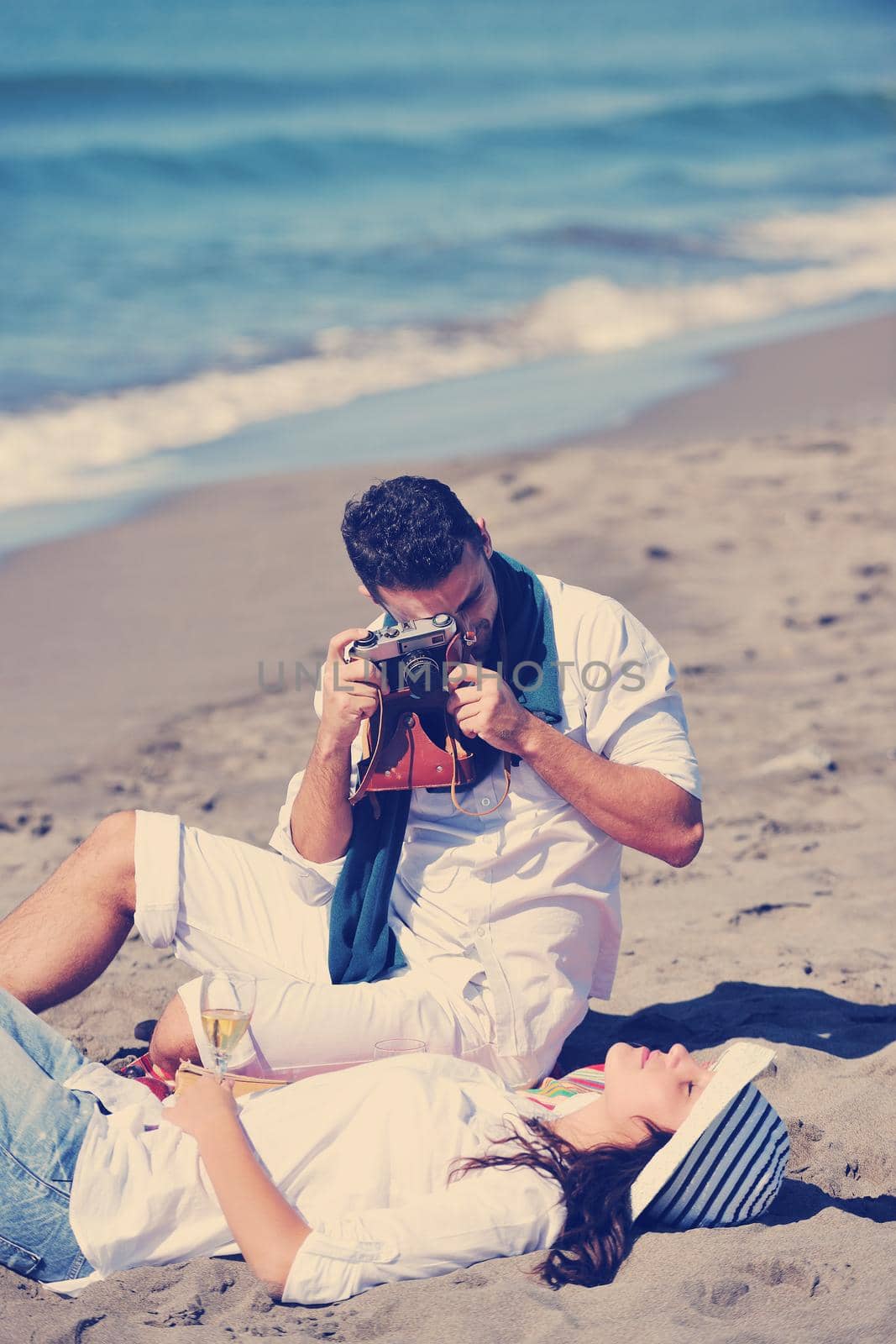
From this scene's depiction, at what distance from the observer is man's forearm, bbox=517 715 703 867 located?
3064 mm

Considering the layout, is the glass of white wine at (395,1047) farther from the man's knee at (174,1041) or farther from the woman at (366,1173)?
the man's knee at (174,1041)

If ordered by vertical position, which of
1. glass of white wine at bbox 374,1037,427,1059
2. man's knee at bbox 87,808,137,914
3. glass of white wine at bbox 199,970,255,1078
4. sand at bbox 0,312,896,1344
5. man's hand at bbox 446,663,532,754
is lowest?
sand at bbox 0,312,896,1344

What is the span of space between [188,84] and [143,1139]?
81.1 ft

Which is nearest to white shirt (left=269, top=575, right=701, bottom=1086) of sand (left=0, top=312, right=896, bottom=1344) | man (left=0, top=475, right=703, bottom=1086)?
man (left=0, top=475, right=703, bottom=1086)

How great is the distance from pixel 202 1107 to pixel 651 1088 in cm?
84

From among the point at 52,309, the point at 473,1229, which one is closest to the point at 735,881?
the point at 473,1229

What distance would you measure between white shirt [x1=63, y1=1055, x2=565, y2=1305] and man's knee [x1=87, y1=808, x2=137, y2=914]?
55 cm

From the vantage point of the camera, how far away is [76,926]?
324cm

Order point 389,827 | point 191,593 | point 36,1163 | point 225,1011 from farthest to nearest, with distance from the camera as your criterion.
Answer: point 191,593, point 389,827, point 225,1011, point 36,1163

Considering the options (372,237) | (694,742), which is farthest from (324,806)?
(372,237)

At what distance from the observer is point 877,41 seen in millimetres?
34469

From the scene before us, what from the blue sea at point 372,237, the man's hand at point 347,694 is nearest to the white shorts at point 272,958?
the man's hand at point 347,694

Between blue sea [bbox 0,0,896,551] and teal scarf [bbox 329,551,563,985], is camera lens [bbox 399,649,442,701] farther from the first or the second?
blue sea [bbox 0,0,896,551]

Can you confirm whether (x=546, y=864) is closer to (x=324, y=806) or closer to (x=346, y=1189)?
(x=324, y=806)
